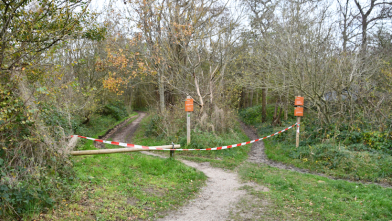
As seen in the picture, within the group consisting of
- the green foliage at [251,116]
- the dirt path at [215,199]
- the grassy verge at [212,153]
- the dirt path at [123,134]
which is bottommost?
the dirt path at [123,134]

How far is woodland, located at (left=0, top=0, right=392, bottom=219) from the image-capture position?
14.0 feet

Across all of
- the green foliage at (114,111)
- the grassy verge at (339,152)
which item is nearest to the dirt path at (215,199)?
the grassy verge at (339,152)

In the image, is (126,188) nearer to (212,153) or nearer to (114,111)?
(212,153)

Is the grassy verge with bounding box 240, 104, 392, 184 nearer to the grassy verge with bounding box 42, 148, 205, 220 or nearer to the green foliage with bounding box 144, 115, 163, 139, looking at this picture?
the grassy verge with bounding box 42, 148, 205, 220

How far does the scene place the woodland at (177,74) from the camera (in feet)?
14.0

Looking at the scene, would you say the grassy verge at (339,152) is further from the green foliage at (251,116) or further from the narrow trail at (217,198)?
the green foliage at (251,116)

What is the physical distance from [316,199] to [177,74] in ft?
30.3

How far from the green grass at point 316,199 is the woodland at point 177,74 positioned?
160 centimetres

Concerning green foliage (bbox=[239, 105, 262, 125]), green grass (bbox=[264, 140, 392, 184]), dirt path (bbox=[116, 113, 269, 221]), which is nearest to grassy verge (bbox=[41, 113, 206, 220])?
dirt path (bbox=[116, 113, 269, 221])

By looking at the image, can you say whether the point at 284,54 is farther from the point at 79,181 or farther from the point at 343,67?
the point at 79,181

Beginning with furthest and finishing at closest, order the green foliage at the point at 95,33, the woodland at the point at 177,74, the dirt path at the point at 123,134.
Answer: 1. the dirt path at the point at 123,134
2. the green foliage at the point at 95,33
3. the woodland at the point at 177,74

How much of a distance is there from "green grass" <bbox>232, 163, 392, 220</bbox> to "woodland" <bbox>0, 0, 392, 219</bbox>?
5.25ft

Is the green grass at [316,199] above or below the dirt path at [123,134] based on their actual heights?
above

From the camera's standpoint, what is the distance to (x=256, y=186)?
6.78 meters
